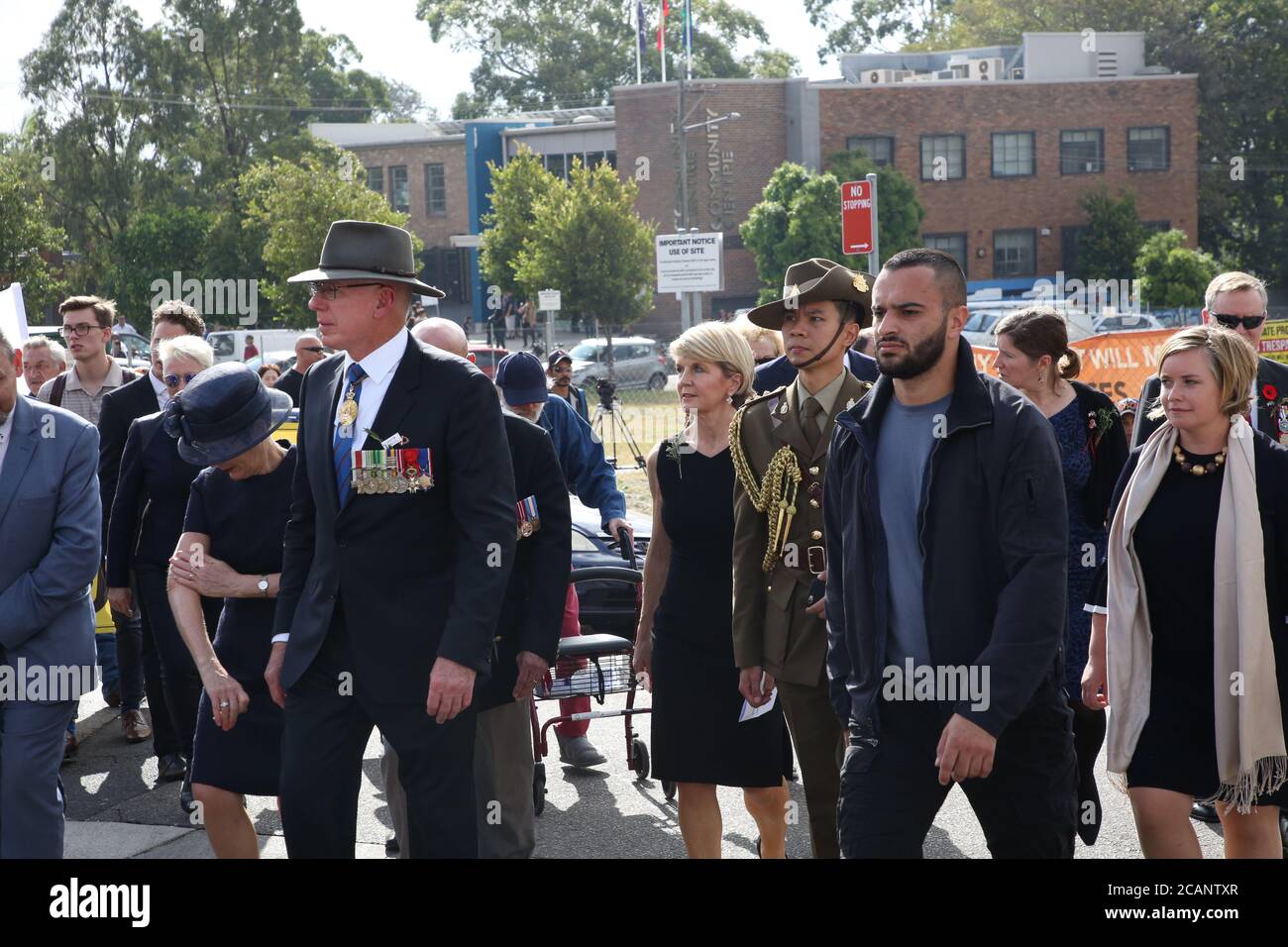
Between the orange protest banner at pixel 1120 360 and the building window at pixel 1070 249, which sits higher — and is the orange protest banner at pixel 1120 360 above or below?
below

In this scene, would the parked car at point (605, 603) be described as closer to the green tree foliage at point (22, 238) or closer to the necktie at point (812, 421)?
the necktie at point (812, 421)

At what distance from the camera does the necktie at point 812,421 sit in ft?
16.6

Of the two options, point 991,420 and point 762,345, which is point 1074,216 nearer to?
point 762,345

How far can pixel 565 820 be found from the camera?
21.8 feet

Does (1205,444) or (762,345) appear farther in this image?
(762,345)

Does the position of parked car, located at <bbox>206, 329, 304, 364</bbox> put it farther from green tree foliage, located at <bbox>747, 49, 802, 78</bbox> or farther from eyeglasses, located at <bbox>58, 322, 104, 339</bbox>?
green tree foliage, located at <bbox>747, 49, 802, 78</bbox>

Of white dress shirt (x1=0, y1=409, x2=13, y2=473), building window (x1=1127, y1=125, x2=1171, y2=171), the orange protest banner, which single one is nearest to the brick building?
building window (x1=1127, y1=125, x2=1171, y2=171)

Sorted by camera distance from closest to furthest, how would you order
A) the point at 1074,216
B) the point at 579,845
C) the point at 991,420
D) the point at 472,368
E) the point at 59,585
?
the point at 991,420, the point at 472,368, the point at 59,585, the point at 579,845, the point at 1074,216

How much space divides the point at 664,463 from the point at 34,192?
47246mm

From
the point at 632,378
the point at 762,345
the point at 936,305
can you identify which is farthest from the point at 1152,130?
the point at 936,305

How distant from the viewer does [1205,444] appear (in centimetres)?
471

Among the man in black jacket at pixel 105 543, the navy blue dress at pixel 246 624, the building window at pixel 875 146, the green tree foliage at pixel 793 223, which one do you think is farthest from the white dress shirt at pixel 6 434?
the building window at pixel 875 146

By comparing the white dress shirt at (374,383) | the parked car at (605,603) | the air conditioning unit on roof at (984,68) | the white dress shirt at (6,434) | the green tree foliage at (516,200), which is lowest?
the parked car at (605,603)

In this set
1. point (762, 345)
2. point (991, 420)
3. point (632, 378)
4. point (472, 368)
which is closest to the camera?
point (991, 420)
